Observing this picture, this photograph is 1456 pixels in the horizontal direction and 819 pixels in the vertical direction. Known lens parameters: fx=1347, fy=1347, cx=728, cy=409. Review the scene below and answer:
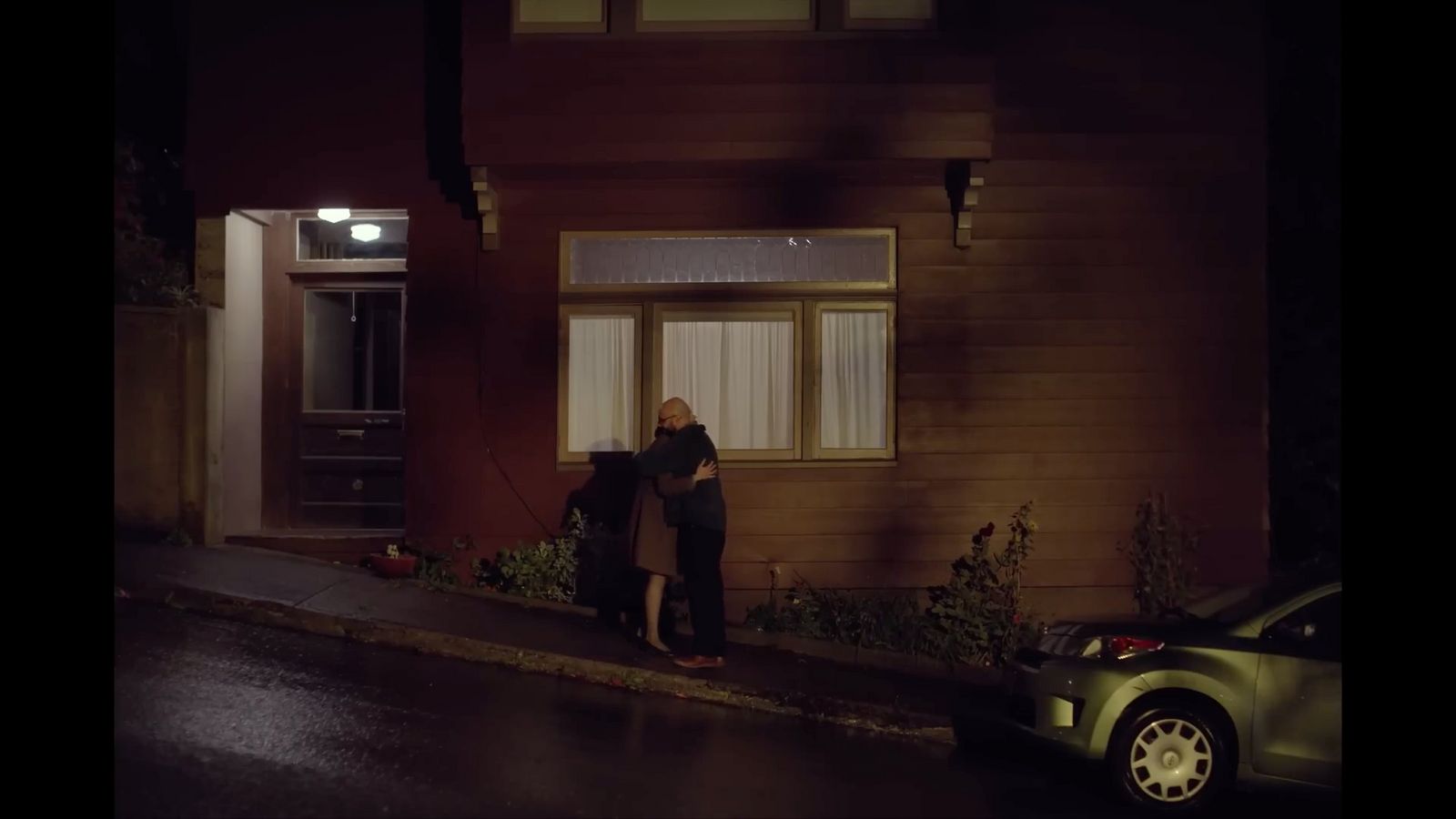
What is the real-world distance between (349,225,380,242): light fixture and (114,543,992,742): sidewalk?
3345 mm

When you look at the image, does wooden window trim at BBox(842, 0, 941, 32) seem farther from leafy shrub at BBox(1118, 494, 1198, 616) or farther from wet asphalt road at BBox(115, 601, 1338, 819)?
wet asphalt road at BBox(115, 601, 1338, 819)

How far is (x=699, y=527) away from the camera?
9.73m

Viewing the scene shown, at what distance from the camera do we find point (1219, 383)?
39.5 ft

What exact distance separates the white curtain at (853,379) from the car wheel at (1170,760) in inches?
199

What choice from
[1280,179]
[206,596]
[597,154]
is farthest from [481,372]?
[1280,179]

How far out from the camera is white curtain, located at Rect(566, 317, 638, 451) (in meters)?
12.0

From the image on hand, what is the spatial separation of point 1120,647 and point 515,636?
455 centimetres

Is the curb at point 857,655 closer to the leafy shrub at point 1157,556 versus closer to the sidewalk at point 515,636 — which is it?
the sidewalk at point 515,636

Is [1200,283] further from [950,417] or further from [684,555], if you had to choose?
[684,555]

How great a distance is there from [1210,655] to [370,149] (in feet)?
27.8

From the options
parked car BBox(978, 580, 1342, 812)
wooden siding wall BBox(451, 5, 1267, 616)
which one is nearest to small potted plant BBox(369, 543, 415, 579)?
wooden siding wall BBox(451, 5, 1267, 616)

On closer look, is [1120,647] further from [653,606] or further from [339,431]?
[339,431]

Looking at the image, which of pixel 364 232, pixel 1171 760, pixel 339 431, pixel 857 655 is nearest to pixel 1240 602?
pixel 1171 760

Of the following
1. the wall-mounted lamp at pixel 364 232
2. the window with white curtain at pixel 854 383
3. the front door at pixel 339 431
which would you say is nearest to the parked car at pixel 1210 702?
the window with white curtain at pixel 854 383
